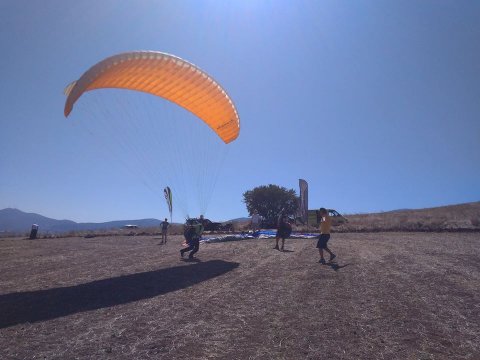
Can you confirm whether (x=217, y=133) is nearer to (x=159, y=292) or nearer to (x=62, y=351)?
(x=159, y=292)

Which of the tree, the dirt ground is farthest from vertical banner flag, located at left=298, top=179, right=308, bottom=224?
the tree

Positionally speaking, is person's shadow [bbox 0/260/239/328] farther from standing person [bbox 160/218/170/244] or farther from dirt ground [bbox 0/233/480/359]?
standing person [bbox 160/218/170/244]

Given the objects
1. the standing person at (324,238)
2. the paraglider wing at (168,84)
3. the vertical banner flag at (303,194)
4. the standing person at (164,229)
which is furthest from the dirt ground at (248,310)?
the vertical banner flag at (303,194)

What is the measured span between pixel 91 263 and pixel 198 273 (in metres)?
4.77

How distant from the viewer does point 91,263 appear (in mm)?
13336

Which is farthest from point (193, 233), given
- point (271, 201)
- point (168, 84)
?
point (271, 201)

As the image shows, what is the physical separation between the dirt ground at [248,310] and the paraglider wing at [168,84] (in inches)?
248

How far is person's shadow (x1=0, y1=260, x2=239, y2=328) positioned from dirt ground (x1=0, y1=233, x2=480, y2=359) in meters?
0.03

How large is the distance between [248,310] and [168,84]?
10478 millimetres

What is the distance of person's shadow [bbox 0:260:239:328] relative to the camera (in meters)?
7.08

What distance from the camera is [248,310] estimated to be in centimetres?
710

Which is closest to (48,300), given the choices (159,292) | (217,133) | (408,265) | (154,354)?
(159,292)

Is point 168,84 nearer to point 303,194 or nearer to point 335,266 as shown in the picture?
point 335,266

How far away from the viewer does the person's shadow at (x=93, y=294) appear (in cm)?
708
